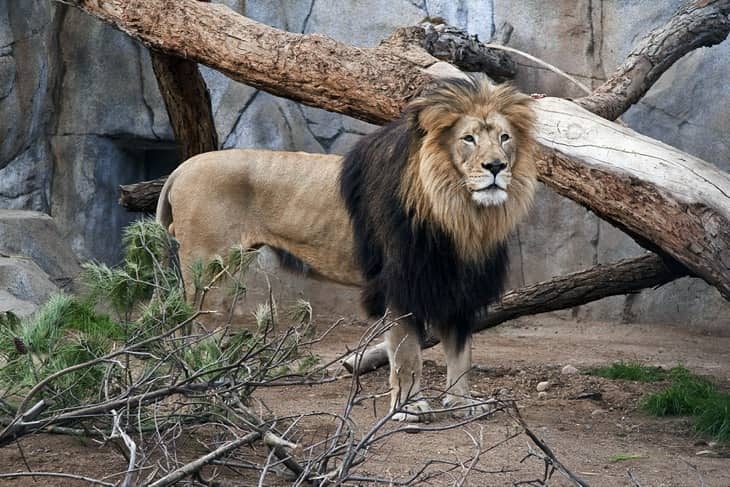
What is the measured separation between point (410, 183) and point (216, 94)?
4.99 metres

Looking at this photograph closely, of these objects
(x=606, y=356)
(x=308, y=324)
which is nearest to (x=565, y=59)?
(x=606, y=356)

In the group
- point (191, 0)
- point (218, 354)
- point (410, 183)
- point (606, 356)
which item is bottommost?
point (606, 356)

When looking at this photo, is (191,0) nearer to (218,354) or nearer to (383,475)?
(218,354)

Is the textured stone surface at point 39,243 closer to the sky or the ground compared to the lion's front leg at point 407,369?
closer to the ground

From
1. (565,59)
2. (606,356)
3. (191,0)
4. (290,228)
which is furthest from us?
(565,59)

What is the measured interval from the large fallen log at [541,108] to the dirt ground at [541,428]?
0.81 metres

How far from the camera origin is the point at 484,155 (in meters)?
4.55

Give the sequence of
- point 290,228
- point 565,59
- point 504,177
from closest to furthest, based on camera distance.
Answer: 1. point 504,177
2. point 290,228
3. point 565,59

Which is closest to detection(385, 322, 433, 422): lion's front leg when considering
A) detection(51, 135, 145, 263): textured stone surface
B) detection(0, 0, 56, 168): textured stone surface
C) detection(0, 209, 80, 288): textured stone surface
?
detection(0, 209, 80, 288): textured stone surface

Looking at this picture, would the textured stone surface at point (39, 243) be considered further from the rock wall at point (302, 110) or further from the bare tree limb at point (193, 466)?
the bare tree limb at point (193, 466)

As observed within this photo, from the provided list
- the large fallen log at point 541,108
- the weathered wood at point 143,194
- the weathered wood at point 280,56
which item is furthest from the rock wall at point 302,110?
the weathered wood at point 280,56

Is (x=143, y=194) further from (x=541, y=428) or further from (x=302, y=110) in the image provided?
(x=541, y=428)

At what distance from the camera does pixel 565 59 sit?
904 cm

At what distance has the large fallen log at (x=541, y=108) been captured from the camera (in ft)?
13.7
